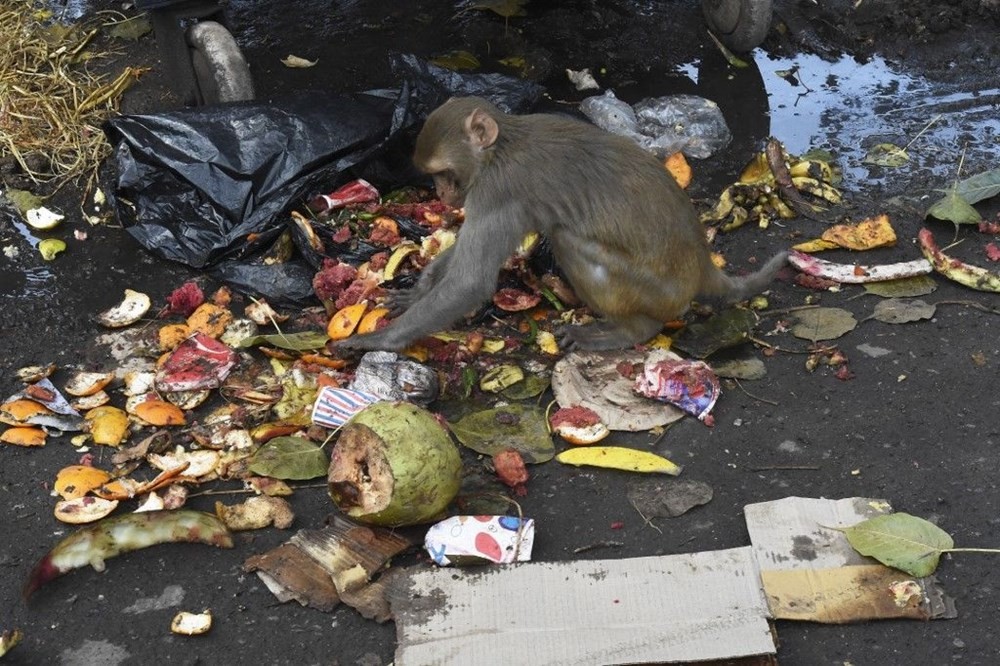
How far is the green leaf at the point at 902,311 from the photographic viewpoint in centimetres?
502

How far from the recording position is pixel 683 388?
4.54 m

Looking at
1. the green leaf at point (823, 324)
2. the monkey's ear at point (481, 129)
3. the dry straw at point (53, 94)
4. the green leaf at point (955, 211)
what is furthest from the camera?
the dry straw at point (53, 94)

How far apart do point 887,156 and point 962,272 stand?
131cm

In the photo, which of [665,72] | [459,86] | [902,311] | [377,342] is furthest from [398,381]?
[665,72]

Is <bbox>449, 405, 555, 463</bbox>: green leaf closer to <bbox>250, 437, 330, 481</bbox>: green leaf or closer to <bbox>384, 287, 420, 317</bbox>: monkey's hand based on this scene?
<bbox>250, 437, 330, 481</bbox>: green leaf

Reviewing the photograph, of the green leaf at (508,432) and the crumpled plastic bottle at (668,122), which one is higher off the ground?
the crumpled plastic bottle at (668,122)

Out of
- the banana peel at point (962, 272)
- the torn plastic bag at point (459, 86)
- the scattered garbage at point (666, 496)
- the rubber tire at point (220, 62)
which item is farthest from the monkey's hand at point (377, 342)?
the banana peel at point (962, 272)

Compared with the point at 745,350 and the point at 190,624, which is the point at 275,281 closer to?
the point at 190,624

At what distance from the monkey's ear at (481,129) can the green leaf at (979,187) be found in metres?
2.76

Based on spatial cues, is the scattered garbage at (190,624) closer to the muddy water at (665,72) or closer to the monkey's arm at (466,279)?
the monkey's arm at (466,279)

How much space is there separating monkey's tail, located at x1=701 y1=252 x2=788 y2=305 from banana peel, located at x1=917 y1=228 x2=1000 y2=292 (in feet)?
2.76

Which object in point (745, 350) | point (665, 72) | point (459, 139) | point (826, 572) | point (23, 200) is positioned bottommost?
point (826, 572)

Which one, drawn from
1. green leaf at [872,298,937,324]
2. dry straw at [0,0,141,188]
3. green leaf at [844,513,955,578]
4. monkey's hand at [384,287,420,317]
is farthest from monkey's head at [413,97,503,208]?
dry straw at [0,0,141,188]

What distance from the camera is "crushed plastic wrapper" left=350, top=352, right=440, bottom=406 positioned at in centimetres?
456
